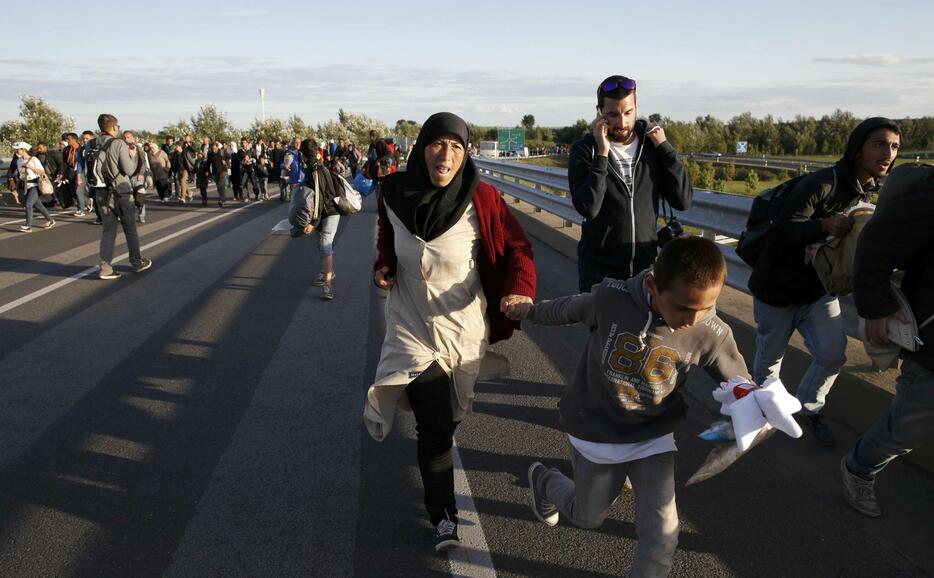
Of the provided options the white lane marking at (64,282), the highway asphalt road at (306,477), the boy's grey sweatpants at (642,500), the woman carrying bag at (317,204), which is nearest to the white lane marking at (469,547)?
the highway asphalt road at (306,477)

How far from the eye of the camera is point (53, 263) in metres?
10.1

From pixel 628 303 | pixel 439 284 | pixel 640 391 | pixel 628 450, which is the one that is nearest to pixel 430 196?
pixel 439 284

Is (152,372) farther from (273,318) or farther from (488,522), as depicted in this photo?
(488,522)

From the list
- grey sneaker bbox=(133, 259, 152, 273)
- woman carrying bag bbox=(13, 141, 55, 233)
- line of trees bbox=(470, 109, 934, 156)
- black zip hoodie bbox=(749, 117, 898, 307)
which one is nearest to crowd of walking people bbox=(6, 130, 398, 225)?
woman carrying bag bbox=(13, 141, 55, 233)

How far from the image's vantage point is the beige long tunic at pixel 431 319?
117 inches

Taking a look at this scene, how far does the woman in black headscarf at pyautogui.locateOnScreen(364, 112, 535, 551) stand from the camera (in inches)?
116

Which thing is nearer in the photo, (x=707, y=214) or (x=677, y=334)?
(x=677, y=334)

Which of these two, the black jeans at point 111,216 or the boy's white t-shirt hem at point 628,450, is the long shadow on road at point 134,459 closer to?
the boy's white t-shirt hem at point 628,450

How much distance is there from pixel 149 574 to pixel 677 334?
2.42 metres

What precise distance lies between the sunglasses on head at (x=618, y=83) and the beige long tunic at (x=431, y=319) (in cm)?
109

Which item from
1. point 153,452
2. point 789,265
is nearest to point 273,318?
point 153,452

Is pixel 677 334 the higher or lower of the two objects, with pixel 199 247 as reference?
higher

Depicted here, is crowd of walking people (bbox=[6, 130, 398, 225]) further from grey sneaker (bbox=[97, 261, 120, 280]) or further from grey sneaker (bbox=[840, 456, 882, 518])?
grey sneaker (bbox=[840, 456, 882, 518])

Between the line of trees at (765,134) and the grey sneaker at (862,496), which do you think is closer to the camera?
the grey sneaker at (862,496)
